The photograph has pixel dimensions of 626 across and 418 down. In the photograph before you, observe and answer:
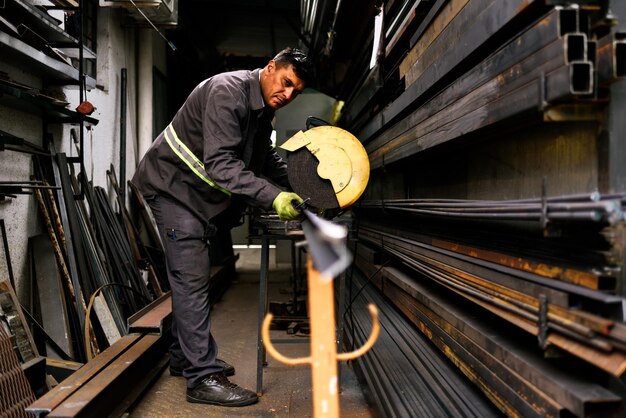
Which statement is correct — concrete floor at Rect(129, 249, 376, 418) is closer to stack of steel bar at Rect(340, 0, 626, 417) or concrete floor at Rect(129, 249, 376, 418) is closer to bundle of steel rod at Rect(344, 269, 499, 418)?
bundle of steel rod at Rect(344, 269, 499, 418)

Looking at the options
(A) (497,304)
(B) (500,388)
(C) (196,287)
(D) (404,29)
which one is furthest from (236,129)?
(B) (500,388)

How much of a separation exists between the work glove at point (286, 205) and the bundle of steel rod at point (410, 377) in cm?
73

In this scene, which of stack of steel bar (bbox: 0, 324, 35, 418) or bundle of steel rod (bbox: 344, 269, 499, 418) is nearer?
bundle of steel rod (bbox: 344, 269, 499, 418)

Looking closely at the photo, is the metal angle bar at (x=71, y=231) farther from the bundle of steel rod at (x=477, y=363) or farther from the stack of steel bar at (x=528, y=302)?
the stack of steel bar at (x=528, y=302)

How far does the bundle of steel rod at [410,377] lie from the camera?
1276mm

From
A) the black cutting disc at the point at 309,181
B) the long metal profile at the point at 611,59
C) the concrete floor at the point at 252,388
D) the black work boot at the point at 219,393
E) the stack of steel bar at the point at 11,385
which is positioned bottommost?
the concrete floor at the point at 252,388

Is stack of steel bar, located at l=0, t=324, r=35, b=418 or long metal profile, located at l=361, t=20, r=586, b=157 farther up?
long metal profile, located at l=361, t=20, r=586, b=157

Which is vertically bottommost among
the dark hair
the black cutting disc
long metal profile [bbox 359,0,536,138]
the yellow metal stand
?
the yellow metal stand

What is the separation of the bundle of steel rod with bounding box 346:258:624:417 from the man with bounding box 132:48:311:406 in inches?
27.4

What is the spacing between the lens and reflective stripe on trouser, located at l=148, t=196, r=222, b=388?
6.29ft

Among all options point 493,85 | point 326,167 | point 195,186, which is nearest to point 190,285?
point 195,186

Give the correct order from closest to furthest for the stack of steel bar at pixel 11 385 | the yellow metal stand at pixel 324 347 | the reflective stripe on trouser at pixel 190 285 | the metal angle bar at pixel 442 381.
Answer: the yellow metal stand at pixel 324 347 → the metal angle bar at pixel 442 381 → the stack of steel bar at pixel 11 385 → the reflective stripe on trouser at pixel 190 285

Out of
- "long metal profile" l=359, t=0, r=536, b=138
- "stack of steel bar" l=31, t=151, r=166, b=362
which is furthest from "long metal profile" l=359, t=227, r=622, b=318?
"stack of steel bar" l=31, t=151, r=166, b=362

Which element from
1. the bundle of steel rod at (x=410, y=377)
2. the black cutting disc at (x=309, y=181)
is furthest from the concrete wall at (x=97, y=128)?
the bundle of steel rod at (x=410, y=377)
